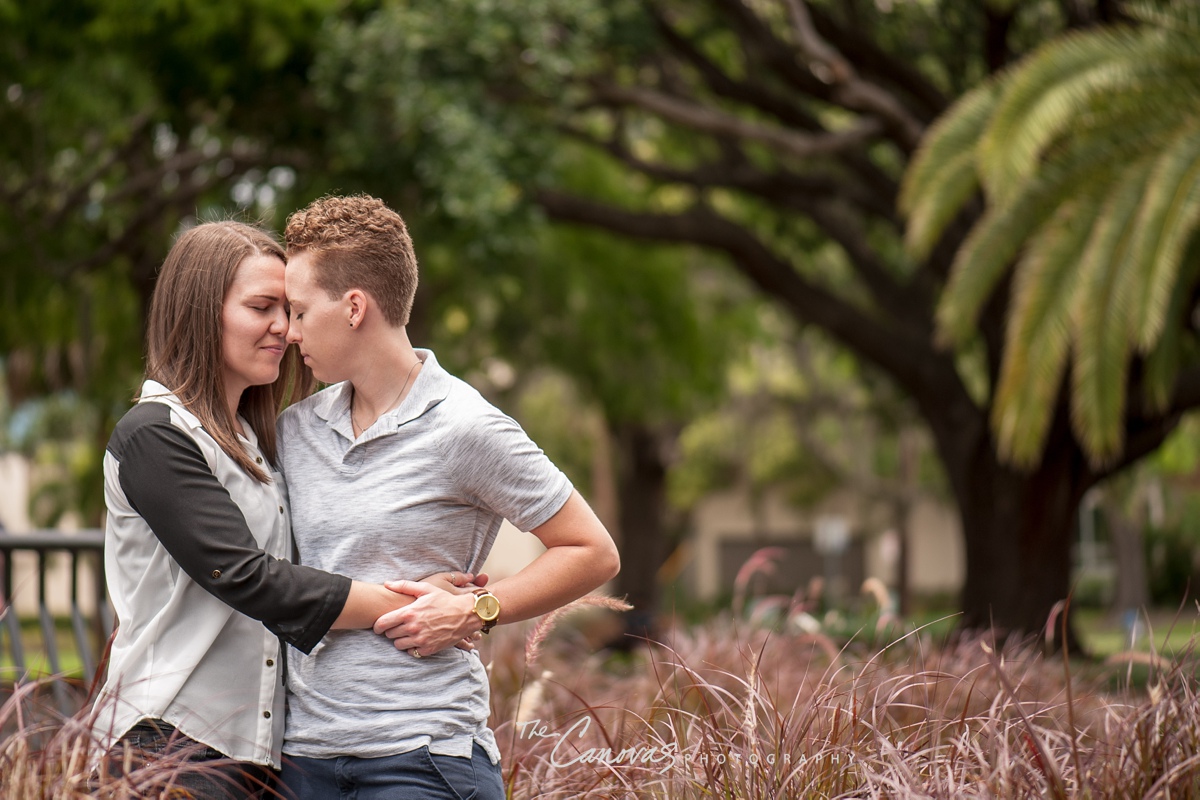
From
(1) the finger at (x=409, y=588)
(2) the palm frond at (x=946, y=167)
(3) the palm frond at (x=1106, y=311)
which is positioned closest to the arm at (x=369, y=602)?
(1) the finger at (x=409, y=588)

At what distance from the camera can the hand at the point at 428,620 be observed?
8.00ft

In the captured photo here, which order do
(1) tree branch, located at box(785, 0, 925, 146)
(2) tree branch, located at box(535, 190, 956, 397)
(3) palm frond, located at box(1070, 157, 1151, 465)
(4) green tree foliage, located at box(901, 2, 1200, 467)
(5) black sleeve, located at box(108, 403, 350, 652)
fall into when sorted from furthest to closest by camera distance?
Result: (2) tree branch, located at box(535, 190, 956, 397)
(1) tree branch, located at box(785, 0, 925, 146)
(3) palm frond, located at box(1070, 157, 1151, 465)
(4) green tree foliage, located at box(901, 2, 1200, 467)
(5) black sleeve, located at box(108, 403, 350, 652)

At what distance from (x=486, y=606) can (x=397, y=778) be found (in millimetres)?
370

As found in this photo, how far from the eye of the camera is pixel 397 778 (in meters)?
2.43

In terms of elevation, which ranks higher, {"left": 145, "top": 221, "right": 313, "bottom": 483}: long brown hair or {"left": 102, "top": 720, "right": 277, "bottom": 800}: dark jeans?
{"left": 145, "top": 221, "right": 313, "bottom": 483}: long brown hair

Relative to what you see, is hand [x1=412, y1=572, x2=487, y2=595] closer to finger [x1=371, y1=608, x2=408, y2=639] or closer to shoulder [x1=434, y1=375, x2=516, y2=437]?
finger [x1=371, y1=608, x2=408, y2=639]

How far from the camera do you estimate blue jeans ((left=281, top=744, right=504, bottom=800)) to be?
2.44 metres

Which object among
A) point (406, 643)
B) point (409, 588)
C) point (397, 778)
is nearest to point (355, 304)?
point (409, 588)

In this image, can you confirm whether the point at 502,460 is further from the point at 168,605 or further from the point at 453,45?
the point at 453,45

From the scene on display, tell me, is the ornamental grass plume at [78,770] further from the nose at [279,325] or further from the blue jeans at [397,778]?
the nose at [279,325]

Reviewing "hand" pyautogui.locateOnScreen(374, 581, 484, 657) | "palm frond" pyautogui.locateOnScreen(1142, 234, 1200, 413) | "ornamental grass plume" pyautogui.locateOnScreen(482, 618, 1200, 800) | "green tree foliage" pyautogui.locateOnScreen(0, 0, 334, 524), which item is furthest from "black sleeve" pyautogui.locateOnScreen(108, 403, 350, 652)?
"palm frond" pyautogui.locateOnScreen(1142, 234, 1200, 413)

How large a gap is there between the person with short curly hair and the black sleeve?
139 mm

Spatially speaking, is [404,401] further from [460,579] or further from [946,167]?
[946,167]

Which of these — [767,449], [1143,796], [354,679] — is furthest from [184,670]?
[767,449]
